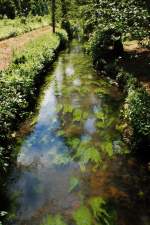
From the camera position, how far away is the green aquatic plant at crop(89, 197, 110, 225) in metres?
9.91

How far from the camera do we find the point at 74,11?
6069 cm

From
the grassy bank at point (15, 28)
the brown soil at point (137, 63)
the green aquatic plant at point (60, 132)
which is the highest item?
the brown soil at point (137, 63)

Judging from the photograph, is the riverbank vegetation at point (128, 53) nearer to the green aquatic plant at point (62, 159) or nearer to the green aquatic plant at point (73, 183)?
the green aquatic plant at point (62, 159)

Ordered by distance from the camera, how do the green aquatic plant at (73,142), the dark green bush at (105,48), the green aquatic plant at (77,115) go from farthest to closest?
1. the dark green bush at (105,48)
2. the green aquatic plant at (77,115)
3. the green aquatic plant at (73,142)

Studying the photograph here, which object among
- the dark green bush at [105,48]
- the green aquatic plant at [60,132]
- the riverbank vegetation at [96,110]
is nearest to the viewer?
the riverbank vegetation at [96,110]

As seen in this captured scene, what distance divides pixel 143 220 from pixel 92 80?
16413mm

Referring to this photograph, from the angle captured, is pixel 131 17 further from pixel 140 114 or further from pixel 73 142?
pixel 73 142

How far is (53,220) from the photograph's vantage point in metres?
9.98

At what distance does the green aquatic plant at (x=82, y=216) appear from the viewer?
987 centimetres

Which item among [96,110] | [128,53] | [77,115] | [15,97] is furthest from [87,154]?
[128,53]

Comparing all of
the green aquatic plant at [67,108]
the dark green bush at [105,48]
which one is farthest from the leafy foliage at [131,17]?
the dark green bush at [105,48]

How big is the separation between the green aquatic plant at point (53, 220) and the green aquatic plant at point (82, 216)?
0.40 m

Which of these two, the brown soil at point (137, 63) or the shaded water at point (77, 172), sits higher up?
the brown soil at point (137, 63)

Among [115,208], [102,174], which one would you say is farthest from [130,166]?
[115,208]
